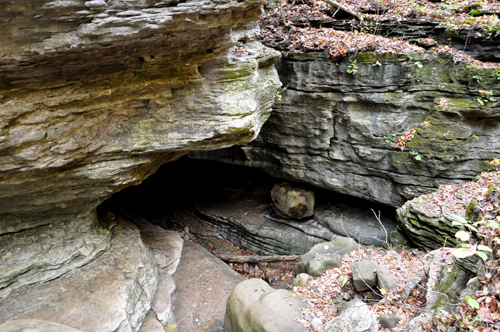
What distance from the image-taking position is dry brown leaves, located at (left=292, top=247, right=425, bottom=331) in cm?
461

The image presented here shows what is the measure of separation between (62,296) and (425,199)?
8.82m

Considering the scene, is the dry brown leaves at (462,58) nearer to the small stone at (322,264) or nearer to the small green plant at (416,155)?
the small green plant at (416,155)

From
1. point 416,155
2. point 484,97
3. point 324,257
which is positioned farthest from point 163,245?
point 484,97

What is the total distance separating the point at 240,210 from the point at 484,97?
8.96 m

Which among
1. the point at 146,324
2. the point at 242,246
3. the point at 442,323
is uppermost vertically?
the point at 442,323

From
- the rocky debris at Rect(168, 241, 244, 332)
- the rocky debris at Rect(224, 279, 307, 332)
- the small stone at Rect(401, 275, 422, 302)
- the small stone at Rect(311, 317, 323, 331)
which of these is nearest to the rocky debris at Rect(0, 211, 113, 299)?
the rocky debris at Rect(168, 241, 244, 332)

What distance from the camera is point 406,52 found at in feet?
28.3

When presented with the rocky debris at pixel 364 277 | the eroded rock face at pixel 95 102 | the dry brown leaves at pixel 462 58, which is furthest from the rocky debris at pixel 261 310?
the dry brown leaves at pixel 462 58

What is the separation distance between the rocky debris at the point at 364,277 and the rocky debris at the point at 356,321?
877 millimetres

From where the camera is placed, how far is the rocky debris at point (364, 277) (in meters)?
5.44

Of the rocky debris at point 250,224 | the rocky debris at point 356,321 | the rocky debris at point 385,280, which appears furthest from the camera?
the rocky debris at point 250,224

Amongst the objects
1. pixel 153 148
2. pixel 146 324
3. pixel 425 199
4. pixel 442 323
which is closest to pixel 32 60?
pixel 153 148

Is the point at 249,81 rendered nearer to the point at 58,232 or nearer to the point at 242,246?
the point at 58,232

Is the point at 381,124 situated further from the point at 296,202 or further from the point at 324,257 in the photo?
the point at 324,257
